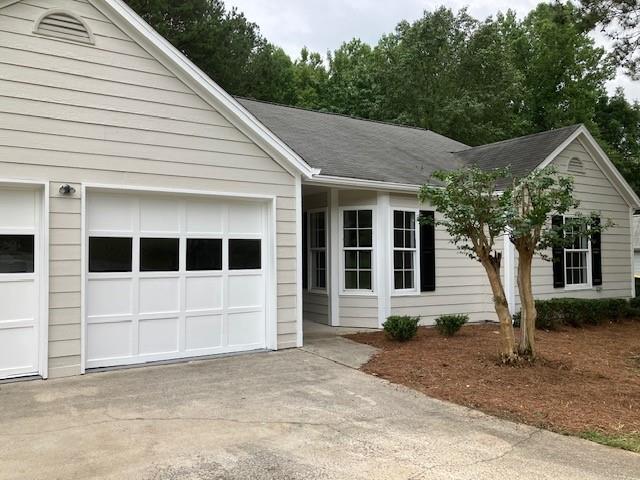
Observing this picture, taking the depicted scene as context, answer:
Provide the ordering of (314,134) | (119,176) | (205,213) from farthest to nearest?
(314,134)
(205,213)
(119,176)

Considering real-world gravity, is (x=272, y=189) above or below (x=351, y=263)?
above

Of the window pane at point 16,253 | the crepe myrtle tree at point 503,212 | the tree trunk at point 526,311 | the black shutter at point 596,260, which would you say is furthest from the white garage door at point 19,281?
the black shutter at point 596,260

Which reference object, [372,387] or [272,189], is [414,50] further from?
[372,387]

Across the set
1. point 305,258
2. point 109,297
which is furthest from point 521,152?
point 109,297

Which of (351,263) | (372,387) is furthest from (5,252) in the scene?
(351,263)

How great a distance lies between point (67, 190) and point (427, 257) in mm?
6821

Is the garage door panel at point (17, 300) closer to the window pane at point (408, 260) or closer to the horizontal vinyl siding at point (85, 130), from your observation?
the horizontal vinyl siding at point (85, 130)

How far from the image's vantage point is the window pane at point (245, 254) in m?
7.74

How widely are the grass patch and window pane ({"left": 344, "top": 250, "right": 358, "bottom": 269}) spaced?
235 inches

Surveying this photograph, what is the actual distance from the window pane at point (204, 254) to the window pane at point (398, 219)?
156 inches

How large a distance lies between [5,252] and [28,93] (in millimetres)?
1898

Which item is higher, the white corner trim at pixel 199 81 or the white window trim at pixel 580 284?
the white corner trim at pixel 199 81

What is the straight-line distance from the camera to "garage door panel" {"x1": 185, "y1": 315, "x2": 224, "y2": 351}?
24.0 feet

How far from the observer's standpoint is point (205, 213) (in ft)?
24.5
